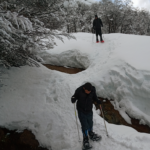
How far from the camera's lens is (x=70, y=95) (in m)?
6.01

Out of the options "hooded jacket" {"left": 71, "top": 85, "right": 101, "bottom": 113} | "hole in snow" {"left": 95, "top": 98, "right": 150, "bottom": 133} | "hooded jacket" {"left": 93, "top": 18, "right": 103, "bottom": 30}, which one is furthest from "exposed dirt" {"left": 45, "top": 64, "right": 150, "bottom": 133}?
"hooded jacket" {"left": 93, "top": 18, "right": 103, "bottom": 30}

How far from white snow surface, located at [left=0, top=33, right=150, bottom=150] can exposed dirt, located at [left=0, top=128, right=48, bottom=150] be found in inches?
7.9

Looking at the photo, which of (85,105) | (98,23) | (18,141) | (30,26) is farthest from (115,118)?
(98,23)

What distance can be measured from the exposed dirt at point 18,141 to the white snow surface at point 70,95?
7.9 inches

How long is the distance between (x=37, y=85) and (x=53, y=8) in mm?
3560

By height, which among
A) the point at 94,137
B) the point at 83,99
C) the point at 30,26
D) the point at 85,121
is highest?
the point at 30,26

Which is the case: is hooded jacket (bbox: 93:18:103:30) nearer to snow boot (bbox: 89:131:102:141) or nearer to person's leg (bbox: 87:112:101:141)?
person's leg (bbox: 87:112:101:141)

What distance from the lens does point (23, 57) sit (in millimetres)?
5480

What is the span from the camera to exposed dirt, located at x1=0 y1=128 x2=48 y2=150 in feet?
14.0

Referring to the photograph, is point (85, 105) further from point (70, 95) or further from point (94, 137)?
point (70, 95)

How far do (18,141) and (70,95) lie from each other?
2.72m

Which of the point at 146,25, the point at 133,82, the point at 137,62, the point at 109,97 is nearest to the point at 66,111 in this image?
the point at 109,97

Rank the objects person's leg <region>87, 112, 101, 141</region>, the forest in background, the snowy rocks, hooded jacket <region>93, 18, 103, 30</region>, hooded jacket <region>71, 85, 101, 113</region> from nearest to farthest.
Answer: the forest in background, hooded jacket <region>71, 85, 101, 113</region>, person's leg <region>87, 112, 101, 141</region>, the snowy rocks, hooded jacket <region>93, 18, 103, 30</region>

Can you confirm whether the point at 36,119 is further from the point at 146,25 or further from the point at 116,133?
the point at 146,25
